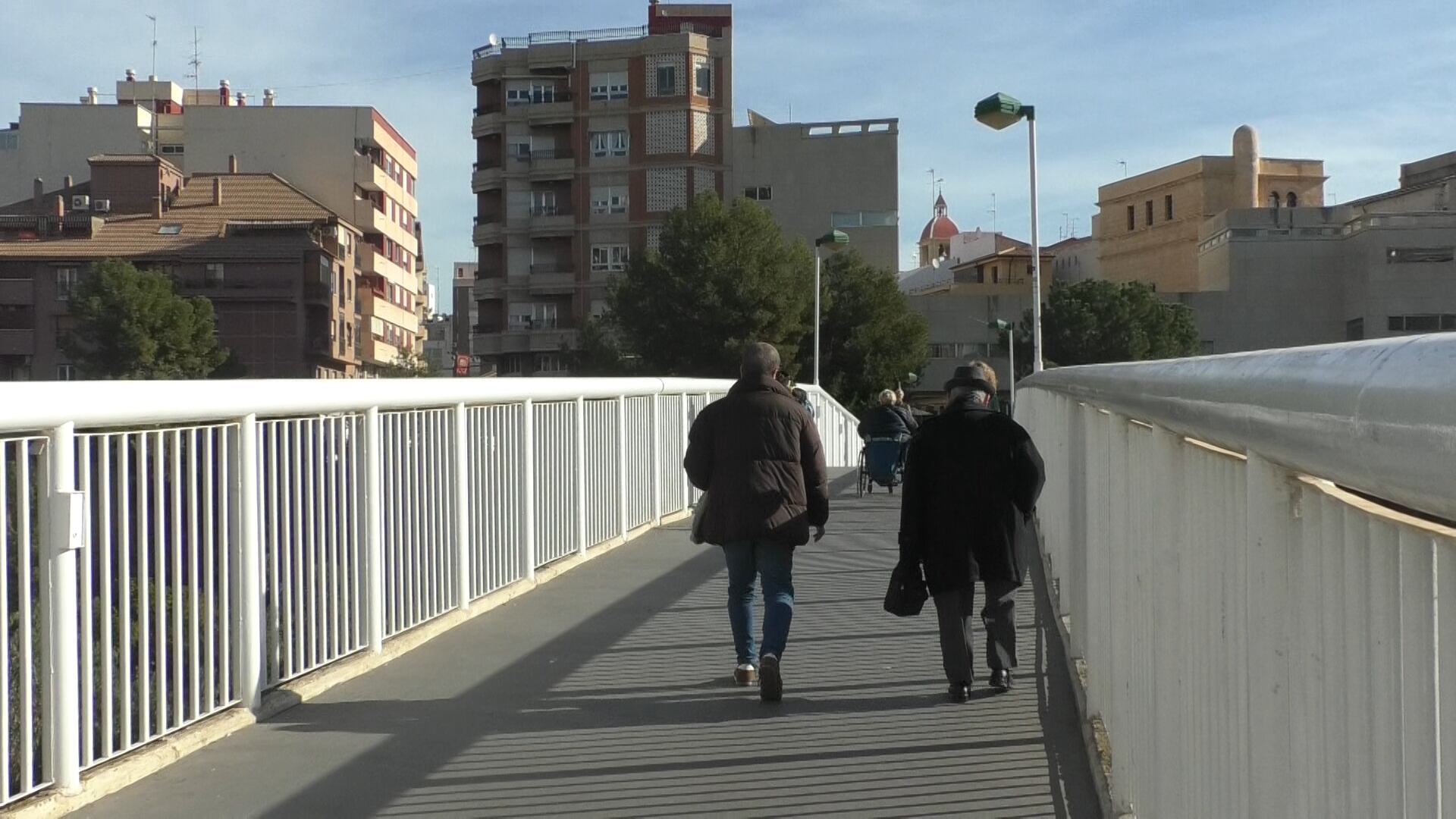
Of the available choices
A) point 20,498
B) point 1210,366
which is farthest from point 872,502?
point 1210,366

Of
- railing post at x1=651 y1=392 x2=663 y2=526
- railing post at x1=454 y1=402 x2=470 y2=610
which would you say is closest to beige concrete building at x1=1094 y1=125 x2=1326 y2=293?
railing post at x1=651 y1=392 x2=663 y2=526

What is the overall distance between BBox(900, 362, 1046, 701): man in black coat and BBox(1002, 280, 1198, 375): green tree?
3373 inches

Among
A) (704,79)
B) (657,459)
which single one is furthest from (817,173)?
(657,459)

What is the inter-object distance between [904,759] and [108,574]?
2.89 meters

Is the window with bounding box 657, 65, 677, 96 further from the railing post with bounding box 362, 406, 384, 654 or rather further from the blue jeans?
the blue jeans

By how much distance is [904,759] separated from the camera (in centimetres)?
588

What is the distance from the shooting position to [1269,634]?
2.47 meters

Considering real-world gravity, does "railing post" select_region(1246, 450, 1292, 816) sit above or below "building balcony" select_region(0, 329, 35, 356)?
below

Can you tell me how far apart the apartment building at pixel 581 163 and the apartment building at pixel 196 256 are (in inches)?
370

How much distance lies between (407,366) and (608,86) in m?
23.1

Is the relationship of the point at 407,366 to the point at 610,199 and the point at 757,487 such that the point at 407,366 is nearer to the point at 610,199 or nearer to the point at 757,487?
the point at 610,199

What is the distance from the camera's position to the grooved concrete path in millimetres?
5344

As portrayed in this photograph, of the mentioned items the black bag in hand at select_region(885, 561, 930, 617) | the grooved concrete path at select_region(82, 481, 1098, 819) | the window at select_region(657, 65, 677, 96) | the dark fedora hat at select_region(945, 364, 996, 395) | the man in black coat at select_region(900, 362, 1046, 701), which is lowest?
the grooved concrete path at select_region(82, 481, 1098, 819)

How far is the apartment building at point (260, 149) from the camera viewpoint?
95.6 meters
